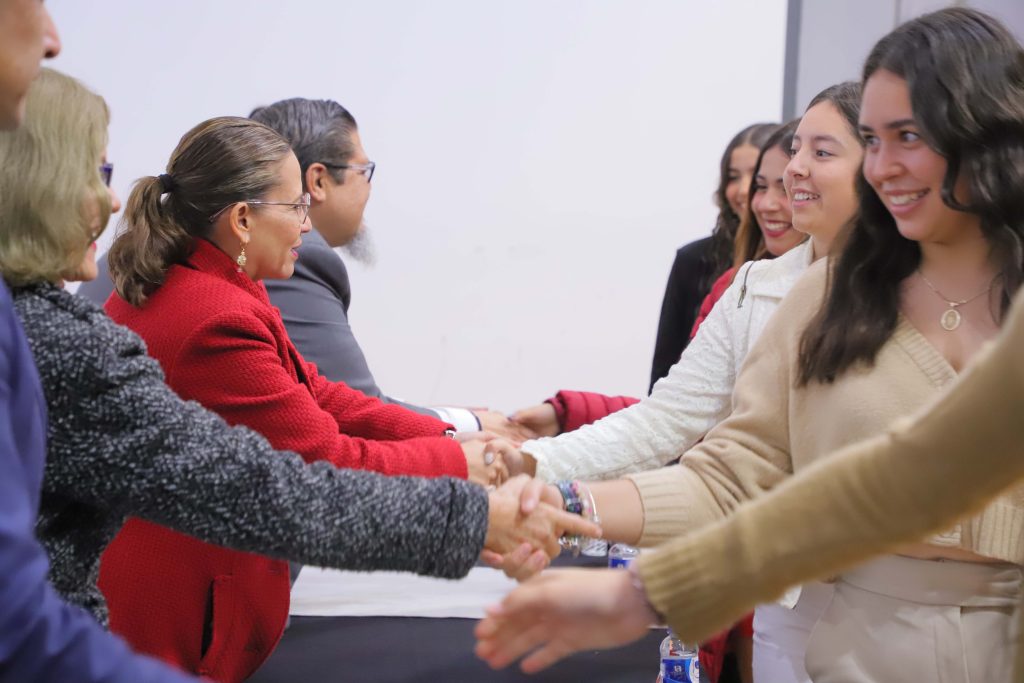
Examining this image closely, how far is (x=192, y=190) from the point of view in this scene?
2160mm

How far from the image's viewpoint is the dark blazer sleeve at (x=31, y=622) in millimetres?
855

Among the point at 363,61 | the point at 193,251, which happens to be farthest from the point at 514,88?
the point at 193,251

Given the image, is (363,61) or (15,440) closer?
(15,440)

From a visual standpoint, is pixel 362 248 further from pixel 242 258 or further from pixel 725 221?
pixel 242 258

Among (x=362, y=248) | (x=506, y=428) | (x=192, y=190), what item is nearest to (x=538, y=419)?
(x=506, y=428)

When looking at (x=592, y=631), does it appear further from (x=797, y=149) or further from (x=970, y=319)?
(x=797, y=149)

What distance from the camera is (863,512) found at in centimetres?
106

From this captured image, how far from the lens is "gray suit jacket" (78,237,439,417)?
2.79 meters

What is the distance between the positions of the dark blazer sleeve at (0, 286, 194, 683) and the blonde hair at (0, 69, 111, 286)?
0.83 feet

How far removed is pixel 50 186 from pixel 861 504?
92 cm

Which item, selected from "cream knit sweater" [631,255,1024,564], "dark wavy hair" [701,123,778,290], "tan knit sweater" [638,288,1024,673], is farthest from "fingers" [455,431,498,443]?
"dark wavy hair" [701,123,778,290]

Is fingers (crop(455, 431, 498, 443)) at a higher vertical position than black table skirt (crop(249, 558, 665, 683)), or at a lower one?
higher

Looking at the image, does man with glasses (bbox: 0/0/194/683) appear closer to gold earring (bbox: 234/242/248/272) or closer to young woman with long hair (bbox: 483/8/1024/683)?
young woman with long hair (bbox: 483/8/1024/683)

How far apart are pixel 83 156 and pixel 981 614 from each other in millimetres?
1223
